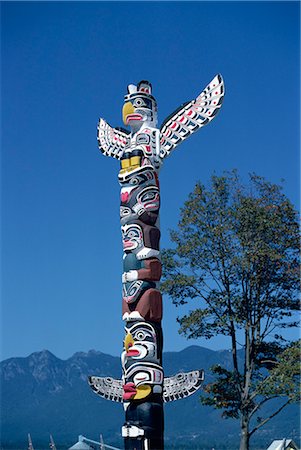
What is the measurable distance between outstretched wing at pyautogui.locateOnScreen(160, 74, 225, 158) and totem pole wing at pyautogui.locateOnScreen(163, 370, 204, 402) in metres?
4.76

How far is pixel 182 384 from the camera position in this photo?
59.0ft

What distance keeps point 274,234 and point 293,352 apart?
310 cm

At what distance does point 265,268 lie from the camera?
853 inches

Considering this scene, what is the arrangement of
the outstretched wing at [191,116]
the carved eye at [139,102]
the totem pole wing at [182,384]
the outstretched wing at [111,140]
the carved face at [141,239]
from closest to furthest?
the carved face at [141,239] → the totem pole wing at [182,384] → the outstretched wing at [191,116] → the carved eye at [139,102] → the outstretched wing at [111,140]

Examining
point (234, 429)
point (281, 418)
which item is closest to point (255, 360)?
point (281, 418)

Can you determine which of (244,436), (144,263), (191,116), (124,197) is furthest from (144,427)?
(191,116)

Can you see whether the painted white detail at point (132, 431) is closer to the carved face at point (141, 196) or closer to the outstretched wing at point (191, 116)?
the carved face at point (141, 196)

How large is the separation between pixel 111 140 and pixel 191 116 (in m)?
2.47

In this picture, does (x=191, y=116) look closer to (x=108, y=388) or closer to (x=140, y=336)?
(x=140, y=336)

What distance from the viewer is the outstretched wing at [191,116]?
18.5m

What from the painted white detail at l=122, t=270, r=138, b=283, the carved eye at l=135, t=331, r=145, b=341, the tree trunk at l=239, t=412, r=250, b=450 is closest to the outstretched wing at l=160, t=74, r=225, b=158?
the painted white detail at l=122, t=270, r=138, b=283

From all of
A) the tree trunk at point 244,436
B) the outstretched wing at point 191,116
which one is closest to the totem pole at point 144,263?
the outstretched wing at point 191,116

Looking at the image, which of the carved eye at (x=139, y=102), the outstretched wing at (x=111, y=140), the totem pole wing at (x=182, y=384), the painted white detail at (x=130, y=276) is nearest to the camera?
the painted white detail at (x=130, y=276)

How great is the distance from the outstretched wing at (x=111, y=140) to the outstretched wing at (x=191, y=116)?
1145 mm
